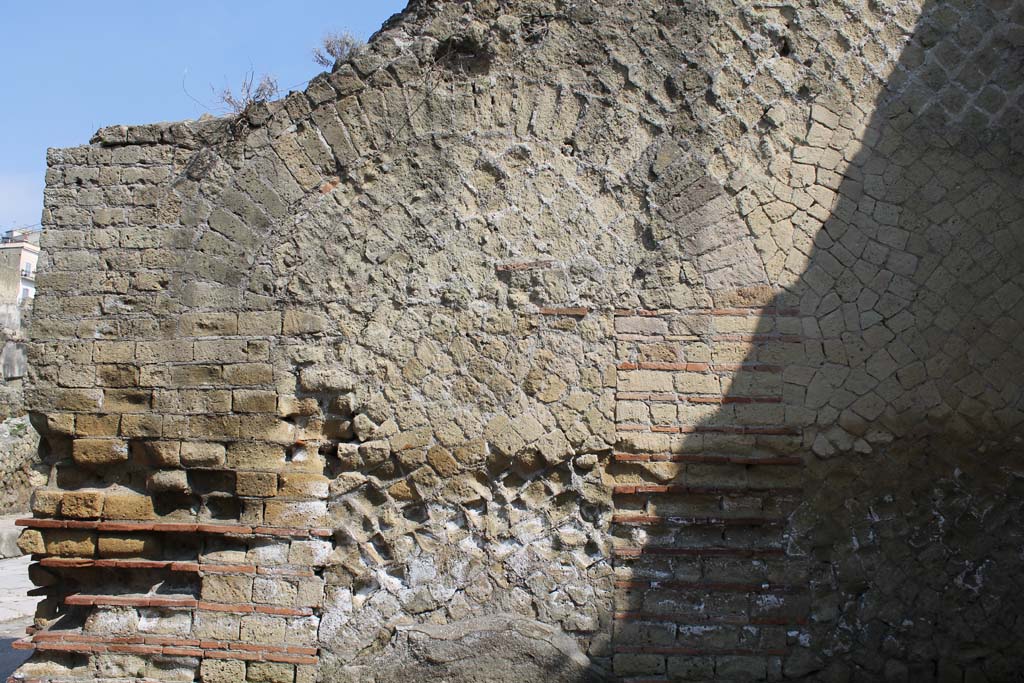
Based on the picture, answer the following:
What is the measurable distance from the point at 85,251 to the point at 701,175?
Answer: 305 centimetres

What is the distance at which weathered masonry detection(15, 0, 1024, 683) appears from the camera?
405 cm

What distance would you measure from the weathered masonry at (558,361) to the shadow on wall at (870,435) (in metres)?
0.01

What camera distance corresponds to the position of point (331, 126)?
14.4ft

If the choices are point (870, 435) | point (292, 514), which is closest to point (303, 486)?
point (292, 514)

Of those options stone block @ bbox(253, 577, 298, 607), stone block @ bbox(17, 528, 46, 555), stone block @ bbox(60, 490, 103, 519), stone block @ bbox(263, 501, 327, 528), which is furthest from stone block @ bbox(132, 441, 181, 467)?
stone block @ bbox(253, 577, 298, 607)

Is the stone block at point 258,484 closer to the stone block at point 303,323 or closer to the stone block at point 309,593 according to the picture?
the stone block at point 309,593

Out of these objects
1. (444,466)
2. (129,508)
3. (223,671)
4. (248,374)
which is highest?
(248,374)

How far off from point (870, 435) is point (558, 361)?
4.86ft

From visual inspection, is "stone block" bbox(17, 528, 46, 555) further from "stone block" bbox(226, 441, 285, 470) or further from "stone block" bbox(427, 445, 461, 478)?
"stone block" bbox(427, 445, 461, 478)

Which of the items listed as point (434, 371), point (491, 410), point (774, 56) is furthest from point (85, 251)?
point (774, 56)

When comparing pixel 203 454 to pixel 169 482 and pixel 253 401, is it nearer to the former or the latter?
pixel 169 482

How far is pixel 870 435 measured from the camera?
411cm

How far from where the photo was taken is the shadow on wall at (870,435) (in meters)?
4.02

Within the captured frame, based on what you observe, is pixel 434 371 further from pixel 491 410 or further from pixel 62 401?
pixel 62 401
